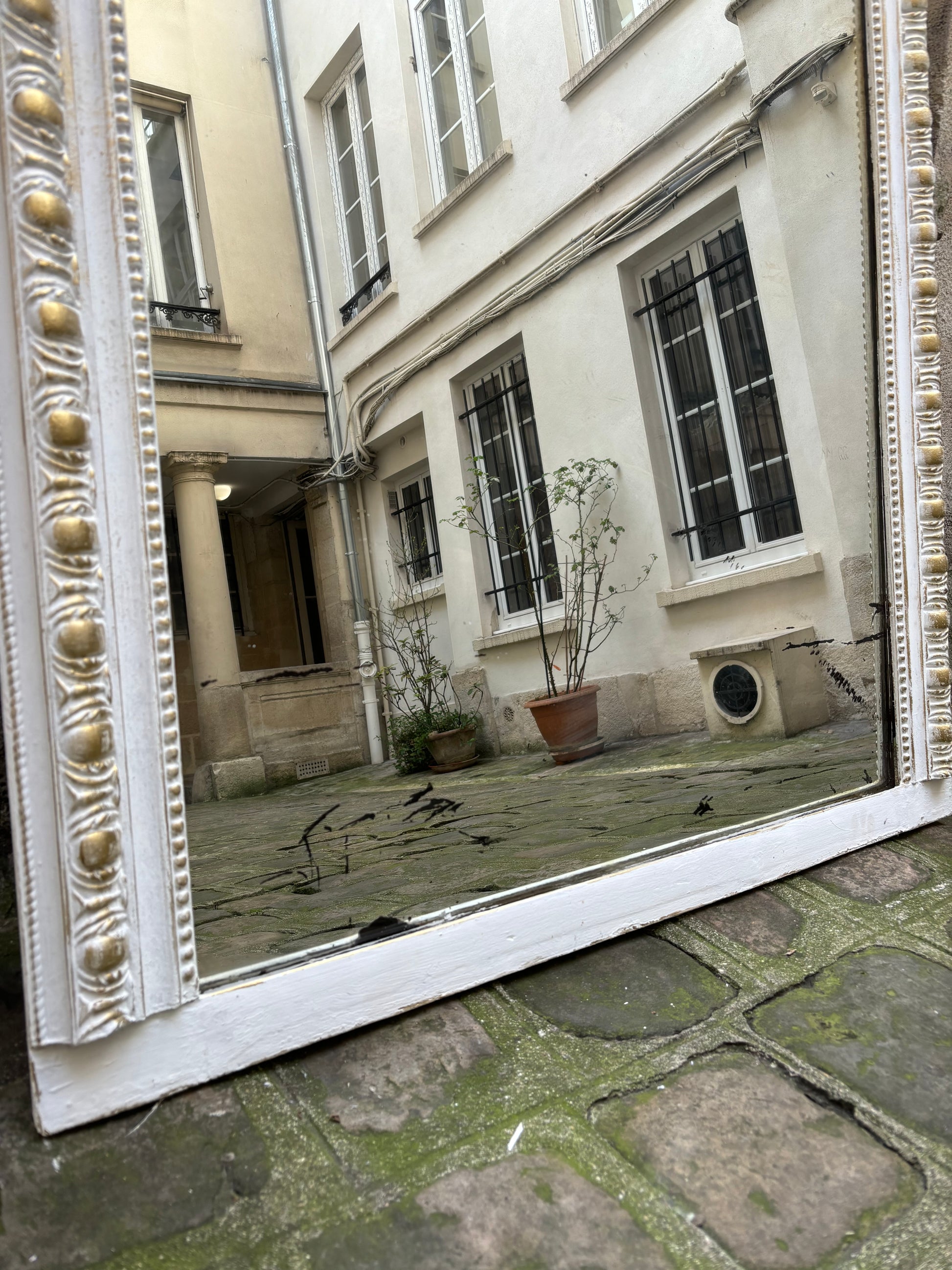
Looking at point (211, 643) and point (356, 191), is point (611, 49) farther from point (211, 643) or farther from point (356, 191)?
point (211, 643)

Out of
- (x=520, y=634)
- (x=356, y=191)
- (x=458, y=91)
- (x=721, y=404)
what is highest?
(x=458, y=91)

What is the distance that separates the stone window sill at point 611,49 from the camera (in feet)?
11.0

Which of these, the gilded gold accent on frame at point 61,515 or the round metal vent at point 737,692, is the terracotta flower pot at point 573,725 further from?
the gilded gold accent on frame at point 61,515

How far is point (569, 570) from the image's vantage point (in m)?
5.56

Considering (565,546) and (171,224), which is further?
(565,546)

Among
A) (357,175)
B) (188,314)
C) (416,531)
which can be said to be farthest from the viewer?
(416,531)

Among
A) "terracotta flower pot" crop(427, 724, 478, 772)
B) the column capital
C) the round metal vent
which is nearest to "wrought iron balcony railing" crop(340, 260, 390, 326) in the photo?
the column capital

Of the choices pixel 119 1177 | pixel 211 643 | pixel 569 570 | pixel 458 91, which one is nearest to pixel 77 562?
pixel 119 1177

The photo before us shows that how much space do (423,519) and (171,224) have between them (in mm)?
3379

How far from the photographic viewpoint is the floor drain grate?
720cm

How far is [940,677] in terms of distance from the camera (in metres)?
2.06

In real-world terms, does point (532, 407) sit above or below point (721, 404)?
above

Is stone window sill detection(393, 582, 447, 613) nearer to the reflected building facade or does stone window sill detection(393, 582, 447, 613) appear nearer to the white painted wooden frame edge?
the reflected building facade

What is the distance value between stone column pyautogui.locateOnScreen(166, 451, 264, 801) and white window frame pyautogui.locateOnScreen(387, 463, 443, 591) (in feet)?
3.66
